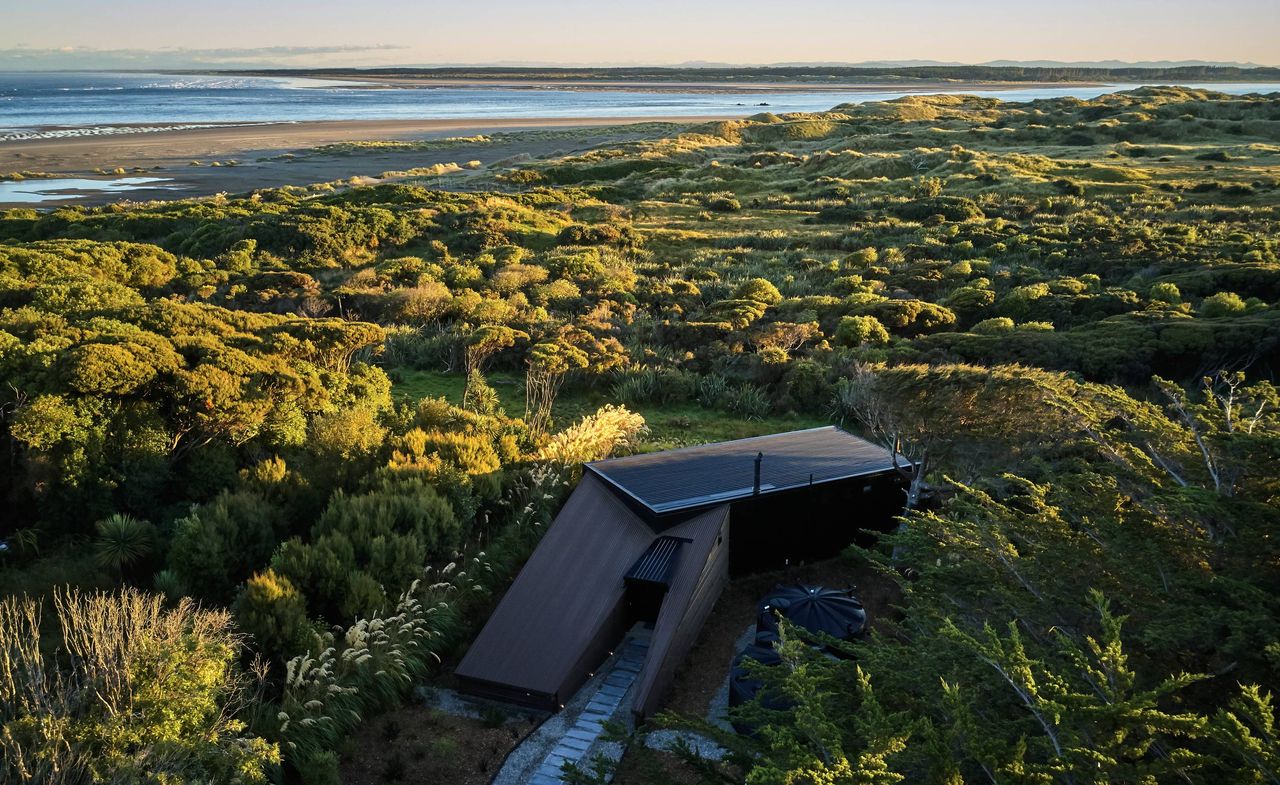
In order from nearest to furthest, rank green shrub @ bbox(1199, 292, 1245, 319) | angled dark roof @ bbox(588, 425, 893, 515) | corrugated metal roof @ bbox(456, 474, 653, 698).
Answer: corrugated metal roof @ bbox(456, 474, 653, 698), angled dark roof @ bbox(588, 425, 893, 515), green shrub @ bbox(1199, 292, 1245, 319)

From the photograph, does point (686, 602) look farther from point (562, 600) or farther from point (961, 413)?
point (961, 413)

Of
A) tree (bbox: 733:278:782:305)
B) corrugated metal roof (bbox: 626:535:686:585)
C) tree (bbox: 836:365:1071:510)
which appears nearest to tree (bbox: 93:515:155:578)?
corrugated metal roof (bbox: 626:535:686:585)

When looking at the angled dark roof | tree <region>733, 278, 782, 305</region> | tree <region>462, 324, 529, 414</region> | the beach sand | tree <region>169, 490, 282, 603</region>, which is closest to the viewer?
tree <region>169, 490, 282, 603</region>

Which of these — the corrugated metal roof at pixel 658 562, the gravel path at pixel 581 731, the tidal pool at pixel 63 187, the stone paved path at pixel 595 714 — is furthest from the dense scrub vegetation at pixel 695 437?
the tidal pool at pixel 63 187

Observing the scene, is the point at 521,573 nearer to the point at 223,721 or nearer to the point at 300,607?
the point at 300,607

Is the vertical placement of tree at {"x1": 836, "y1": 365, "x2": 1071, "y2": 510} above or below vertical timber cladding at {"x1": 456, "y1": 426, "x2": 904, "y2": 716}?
above

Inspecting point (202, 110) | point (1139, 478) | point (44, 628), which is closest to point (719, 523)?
point (1139, 478)

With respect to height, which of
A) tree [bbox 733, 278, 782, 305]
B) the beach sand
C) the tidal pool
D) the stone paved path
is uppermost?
the beach sand

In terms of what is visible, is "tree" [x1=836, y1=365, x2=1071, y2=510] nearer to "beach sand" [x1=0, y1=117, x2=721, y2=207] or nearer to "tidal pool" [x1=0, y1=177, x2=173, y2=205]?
"beach sand" [x1=0, y1=117, x2=721, y2=207]

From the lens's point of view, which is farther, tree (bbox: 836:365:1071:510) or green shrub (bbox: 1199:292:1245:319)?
green shrub (bbox: 1199:292:1245:319)
